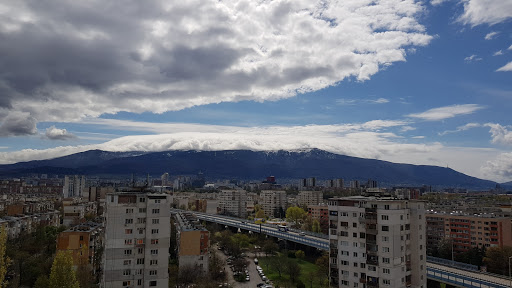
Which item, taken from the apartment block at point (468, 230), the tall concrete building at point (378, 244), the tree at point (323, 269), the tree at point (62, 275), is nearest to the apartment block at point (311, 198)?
the apartment block at point (468, 230)

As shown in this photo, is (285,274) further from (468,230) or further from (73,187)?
(73,187)

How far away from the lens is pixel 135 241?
929 inches

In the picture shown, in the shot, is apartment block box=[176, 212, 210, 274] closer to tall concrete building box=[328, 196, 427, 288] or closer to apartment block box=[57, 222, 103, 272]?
apartment block box=[57, 222, 103, 272]

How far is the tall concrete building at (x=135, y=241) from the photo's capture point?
76.1 ft

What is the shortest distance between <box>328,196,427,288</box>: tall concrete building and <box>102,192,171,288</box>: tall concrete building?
38.4ft

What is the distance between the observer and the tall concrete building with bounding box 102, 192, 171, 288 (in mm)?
23203

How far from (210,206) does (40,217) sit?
45.2 meters

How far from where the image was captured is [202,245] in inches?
1375

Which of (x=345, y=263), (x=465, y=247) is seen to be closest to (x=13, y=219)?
(x=345, y=263)

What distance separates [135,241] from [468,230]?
41396 mm

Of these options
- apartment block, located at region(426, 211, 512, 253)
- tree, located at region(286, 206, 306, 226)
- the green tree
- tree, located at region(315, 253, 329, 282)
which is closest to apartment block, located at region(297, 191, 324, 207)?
tree, located at region(286, 206, 306, 226)

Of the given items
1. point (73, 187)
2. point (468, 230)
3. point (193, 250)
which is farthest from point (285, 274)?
point (73, 187)

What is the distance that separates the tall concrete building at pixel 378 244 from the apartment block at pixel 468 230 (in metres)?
25.8

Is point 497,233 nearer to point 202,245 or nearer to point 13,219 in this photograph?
point 202,245
